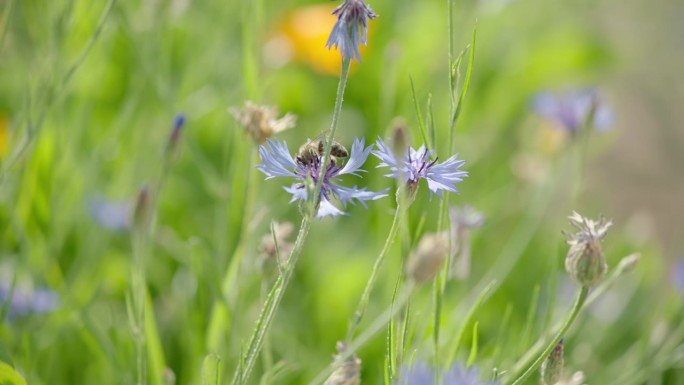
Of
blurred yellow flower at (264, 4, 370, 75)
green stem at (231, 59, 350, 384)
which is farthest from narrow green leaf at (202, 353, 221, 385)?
blurred yellow flower at (264, 4, 370, 75)

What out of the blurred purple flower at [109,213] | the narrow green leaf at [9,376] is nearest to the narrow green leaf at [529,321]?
the narrow green leaf at [9,376]

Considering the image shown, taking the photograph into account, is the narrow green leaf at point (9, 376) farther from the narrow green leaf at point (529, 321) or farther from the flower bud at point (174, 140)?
the narrow green leaf at point (529, 321)

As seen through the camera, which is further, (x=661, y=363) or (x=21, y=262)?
(x=21, y=262)

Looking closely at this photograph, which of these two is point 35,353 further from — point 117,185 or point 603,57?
point 603,57

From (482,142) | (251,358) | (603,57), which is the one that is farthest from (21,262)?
(603,57)

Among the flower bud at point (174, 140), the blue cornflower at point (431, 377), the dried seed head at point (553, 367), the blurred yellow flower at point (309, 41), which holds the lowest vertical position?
the blue cornflower at point (431, 377)

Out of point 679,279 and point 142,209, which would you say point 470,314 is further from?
point 679,279
